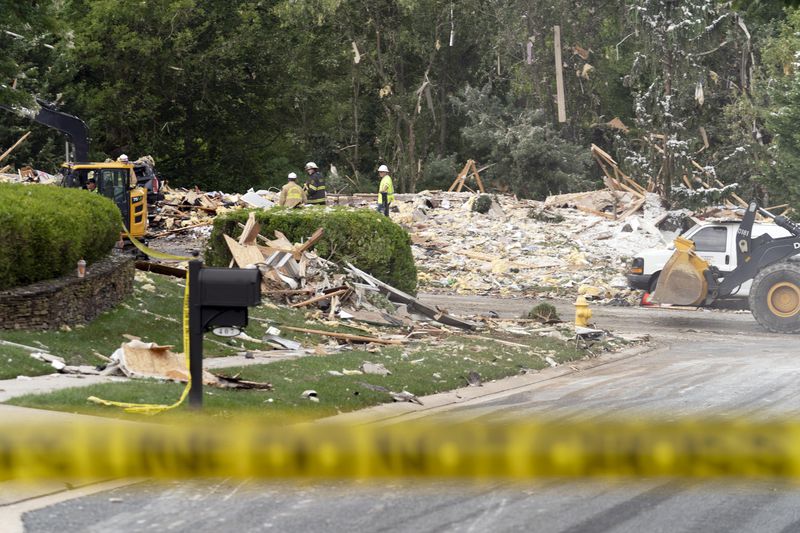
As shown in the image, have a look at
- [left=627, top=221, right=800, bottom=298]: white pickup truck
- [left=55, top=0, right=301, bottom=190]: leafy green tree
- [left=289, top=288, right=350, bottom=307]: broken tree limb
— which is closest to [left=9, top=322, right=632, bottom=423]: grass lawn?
[left=289, top=288, right=350, bottom=307]: broken tree limb

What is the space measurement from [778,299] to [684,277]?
2.31 metres

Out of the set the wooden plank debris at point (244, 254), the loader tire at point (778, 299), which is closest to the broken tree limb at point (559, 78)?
the loader tire at point (778, 299)

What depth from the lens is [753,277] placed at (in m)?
24.1

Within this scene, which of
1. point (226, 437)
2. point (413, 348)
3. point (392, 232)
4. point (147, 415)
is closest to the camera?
point (226, 437)

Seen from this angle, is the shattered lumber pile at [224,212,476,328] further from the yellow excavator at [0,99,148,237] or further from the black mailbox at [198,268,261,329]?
the yellow excavator at [0,99,148,237]

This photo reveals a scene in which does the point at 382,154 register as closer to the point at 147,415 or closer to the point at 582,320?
the point at 582,320

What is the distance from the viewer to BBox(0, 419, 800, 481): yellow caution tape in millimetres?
4402

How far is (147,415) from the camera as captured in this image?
1100 cm

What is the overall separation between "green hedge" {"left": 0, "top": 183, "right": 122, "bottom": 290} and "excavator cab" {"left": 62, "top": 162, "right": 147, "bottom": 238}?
12392mm

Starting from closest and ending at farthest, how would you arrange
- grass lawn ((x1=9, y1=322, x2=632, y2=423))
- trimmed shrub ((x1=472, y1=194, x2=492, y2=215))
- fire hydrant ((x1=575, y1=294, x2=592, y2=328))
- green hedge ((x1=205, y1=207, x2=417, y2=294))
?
grass lawn ((x1=9, y1=322, x2=632, y2=423)), fire hydrant ((x1=575, y1=294, x2=592, y2=328)), green hedge ((x1=205, y1=207, x2=417, y2=294)), trimmed shrub ((x1=472, y1=194, x2=492, y2=215))

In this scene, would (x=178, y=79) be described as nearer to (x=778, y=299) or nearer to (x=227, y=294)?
(x=778, y=299)

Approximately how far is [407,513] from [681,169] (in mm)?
37414

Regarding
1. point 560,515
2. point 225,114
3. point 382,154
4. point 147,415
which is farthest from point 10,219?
point 382,154

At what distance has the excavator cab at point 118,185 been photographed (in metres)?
31.2
